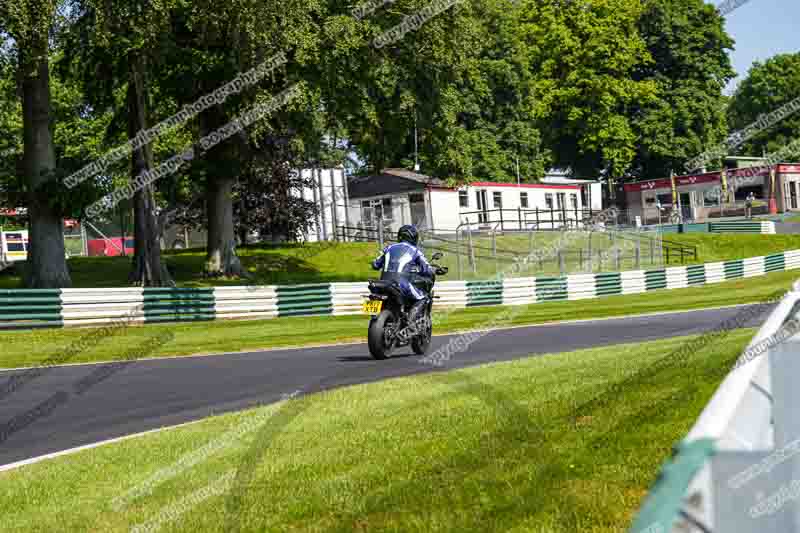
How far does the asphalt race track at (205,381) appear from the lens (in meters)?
9.47

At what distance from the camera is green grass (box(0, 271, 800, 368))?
722 inches

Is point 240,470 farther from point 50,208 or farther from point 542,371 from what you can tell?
point 50,208

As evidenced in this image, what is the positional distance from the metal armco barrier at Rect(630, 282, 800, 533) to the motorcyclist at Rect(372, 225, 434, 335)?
11312 millimetres

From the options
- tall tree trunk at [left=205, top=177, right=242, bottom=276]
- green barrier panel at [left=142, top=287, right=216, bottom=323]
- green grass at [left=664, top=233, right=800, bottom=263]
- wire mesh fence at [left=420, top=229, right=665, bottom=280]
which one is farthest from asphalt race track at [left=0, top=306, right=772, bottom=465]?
green grass at [left=664, top=233, right=800, bottom=263]

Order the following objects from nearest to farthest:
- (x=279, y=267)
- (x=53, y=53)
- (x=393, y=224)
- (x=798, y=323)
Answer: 1. (x=798, y=323)
2. (x=53, y=53)
3. (x=279, y=267)
4. (x=393, y=224)

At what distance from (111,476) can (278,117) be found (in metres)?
24.2

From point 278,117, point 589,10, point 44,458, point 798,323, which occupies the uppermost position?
point 589,10

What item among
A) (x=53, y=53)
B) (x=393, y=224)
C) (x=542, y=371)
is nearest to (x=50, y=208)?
(x=53, y=53)

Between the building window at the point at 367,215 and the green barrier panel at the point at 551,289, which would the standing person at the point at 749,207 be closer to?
the building window at the point at 367,215

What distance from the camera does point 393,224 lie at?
5325cm

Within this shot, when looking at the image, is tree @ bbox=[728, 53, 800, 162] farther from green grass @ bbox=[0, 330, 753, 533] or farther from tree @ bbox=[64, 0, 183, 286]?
green grass @ bbox=[0, 330, 753, 533]

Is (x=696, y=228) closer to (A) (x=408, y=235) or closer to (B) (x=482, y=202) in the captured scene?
(B) (x=482, y=202)

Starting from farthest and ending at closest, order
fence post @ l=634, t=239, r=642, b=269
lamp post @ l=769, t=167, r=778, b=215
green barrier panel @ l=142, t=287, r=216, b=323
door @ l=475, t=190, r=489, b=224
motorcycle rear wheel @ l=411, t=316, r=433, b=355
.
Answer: lamp post @ l=769, t=167, r=778, b=215
door @ l=475, t=190, r=489, b=224
fence post @ l=634, t=239, r=642, b=269
green barrier panel @ l=142, t=287, r=216, b=323
motorcycle rear wheel @ l=411, t=316, r=433, b=355

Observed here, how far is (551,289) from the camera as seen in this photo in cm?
3481
